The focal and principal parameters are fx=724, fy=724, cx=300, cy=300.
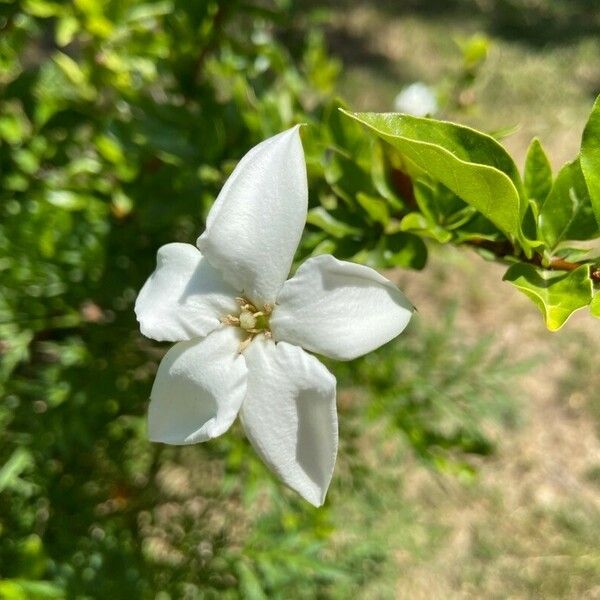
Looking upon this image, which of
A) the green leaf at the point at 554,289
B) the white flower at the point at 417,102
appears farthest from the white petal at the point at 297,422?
the white flower at the point at 417,102

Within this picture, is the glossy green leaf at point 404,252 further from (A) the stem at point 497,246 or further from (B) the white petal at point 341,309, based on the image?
(B) the white petal at point 341,309

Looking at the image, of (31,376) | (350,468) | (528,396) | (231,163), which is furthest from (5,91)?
(528,396)

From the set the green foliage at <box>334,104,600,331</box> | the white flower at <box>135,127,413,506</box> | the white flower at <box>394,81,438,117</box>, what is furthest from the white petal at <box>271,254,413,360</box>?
the white flower at <box>394,81,438,117</box>

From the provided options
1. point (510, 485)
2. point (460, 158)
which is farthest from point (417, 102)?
point (510, 485)

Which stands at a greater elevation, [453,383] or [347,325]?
[347,325]

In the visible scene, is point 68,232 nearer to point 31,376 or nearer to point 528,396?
point 31,376

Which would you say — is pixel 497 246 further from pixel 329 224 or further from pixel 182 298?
pixel 182 298
